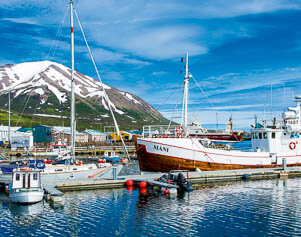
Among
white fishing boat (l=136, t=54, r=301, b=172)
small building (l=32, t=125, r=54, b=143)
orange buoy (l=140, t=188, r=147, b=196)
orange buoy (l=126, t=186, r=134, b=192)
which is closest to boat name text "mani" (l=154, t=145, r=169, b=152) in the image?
white fishing boat (l=136, t=54, r=301, b=172)

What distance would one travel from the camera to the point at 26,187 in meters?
30.4

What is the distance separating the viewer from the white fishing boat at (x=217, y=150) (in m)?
43.3

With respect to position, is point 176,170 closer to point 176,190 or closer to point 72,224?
point 176,190

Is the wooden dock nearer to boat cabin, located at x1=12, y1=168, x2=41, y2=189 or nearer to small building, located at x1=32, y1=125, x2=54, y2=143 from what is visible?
boat cabin, located at x1=12, y1=168, x2=41, y2=189

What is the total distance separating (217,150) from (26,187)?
26.2 meters

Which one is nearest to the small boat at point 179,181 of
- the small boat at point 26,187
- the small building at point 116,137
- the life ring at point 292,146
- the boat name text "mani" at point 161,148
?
the boat name text "mani" at point 161,148

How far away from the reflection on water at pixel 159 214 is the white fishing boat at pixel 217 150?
28.7 feet

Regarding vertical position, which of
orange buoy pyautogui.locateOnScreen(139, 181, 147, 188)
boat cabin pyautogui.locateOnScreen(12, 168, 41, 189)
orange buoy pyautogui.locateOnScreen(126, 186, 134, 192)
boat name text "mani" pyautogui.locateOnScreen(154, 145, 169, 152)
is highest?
boat name text "mani" pyautogui.locateOnScreen(154, 145, 169, 152)

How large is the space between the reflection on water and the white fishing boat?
874 cm

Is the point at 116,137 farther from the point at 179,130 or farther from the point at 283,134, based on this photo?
the point at 179,130

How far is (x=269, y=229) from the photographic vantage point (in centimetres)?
2194

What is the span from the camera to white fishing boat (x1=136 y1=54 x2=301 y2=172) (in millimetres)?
43344

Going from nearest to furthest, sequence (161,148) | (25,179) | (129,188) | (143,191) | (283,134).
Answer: (25,179)
(143,191)
(129,188)
(161,148)
(283,134)

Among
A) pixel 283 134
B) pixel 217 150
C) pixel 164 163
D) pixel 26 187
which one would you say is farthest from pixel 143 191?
pixel 283 134
